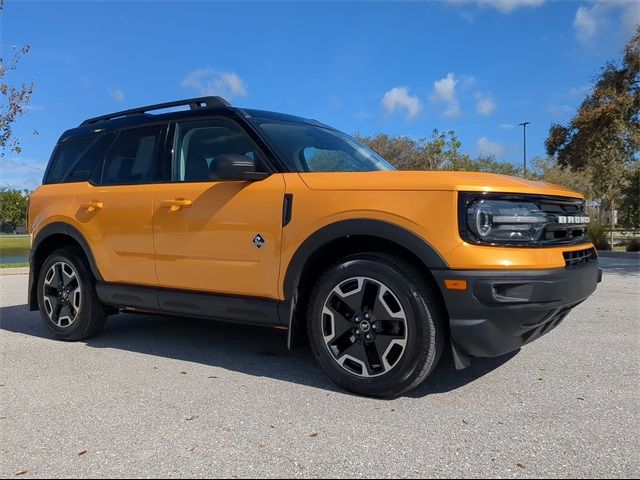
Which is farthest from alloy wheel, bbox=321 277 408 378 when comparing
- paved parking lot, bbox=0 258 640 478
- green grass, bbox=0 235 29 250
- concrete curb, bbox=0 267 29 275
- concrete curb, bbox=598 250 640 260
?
green grass, bbox=0 235 29 250

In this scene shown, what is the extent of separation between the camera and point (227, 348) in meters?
4.78

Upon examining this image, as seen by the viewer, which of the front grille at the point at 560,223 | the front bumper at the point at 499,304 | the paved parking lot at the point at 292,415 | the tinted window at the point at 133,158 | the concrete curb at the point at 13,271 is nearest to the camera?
the paved parking lot at the point at 292,415

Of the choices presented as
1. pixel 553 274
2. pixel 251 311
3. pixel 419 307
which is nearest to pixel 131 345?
pixel 251 311

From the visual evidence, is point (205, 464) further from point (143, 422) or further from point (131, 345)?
point (131, 345)

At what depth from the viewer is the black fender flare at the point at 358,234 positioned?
10.6ft

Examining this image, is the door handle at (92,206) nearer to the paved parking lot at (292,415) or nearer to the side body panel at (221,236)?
the side body panel at (221,236)

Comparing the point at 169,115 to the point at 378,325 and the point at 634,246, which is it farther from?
the point at 634,246

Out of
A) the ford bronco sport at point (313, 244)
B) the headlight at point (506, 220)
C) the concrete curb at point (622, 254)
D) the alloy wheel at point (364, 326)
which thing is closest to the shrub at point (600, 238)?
the concrete curb at point (622, 254)

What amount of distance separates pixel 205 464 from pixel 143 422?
698mm

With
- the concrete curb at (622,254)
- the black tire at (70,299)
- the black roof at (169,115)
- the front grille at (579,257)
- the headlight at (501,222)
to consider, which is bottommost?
the concrete curb at (622,254)

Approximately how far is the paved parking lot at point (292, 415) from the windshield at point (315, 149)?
5.05 ft

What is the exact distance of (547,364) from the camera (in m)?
4.17

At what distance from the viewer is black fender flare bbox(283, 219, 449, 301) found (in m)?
3.22

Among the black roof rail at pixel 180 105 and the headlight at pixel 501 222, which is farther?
the black roof rail at pixel 180 105
